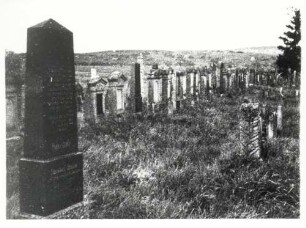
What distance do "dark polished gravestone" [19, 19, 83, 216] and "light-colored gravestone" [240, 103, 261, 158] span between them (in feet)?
8.99

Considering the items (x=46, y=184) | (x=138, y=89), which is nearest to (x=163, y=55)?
(x=138, y=89)

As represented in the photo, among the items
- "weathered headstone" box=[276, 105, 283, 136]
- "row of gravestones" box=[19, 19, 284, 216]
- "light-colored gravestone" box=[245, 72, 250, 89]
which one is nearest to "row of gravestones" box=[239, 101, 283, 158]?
"weathered headstone" box=[276, 105, 283, 136]

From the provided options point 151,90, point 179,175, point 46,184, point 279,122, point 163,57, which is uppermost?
point 163,57

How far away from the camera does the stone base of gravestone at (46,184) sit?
15.0 ft

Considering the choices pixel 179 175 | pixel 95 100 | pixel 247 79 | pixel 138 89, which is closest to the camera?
pixel 179 175

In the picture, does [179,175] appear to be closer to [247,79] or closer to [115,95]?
[115,95]

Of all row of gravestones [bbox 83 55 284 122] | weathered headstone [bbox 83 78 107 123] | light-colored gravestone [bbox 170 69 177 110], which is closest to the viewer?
weathered headstone [bbox 83 78 107 123]

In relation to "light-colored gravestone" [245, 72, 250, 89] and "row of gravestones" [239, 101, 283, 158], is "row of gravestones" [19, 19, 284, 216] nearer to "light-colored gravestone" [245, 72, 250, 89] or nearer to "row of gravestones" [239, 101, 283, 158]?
"row of gravestones" [239, 101, 283, 158]

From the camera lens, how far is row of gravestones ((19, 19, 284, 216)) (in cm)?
454

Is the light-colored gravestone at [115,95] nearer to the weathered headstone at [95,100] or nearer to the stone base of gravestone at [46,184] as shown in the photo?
the weathered headstone at [95,100]

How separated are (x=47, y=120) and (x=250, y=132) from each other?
3.12 metres

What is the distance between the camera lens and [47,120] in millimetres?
4570
